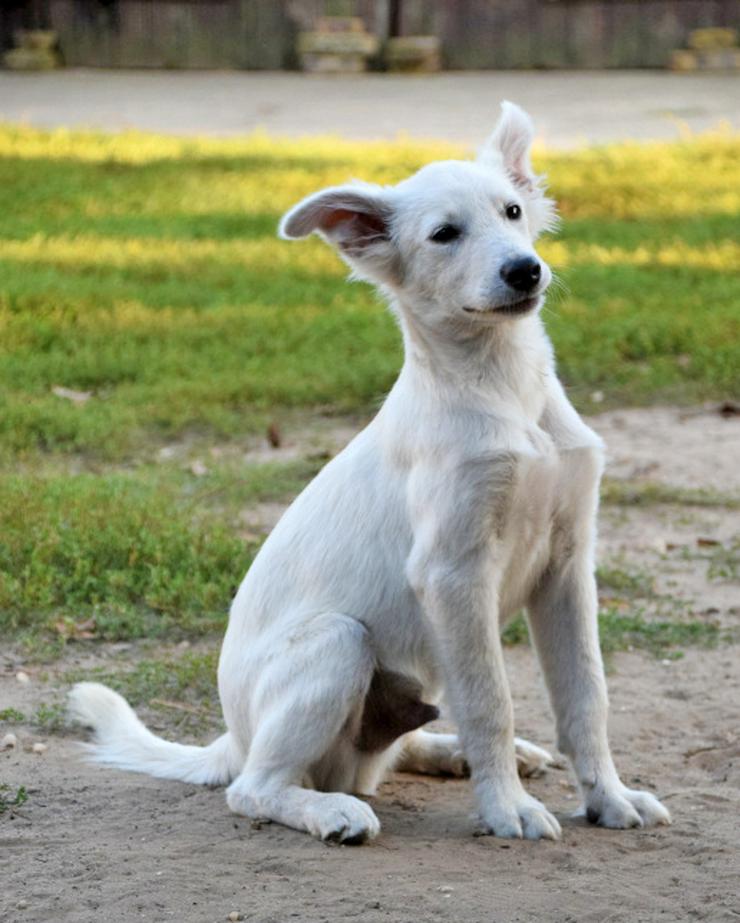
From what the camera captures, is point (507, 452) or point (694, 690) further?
point (694, 690)

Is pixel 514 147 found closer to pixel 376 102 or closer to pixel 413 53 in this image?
pixel 376 102

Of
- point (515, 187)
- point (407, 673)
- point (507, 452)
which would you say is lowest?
point (407, 673)

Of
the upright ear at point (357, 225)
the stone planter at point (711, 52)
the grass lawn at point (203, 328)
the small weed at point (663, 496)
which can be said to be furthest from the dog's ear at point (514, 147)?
the stone planter at point (711, 52)

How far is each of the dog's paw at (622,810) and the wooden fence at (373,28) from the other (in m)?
19.8

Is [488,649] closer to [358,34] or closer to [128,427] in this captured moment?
[128,427]

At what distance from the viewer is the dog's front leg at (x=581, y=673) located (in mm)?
4051

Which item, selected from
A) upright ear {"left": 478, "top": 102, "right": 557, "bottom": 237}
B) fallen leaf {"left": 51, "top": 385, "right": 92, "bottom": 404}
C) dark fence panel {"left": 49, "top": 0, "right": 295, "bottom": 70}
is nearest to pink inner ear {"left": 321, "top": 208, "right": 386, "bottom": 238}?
upright ear {"left": 478, "top": 102, "right": 557, "bottom": 237}

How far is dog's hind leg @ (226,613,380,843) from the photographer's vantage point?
398 cm

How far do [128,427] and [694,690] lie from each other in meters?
3.73

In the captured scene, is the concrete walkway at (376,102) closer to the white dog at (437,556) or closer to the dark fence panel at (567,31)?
the dark fence panel at (567,31)

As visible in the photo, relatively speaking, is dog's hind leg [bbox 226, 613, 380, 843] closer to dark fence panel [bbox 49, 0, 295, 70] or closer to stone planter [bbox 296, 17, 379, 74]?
stone planter [bbox 296, 17, 379, 74]

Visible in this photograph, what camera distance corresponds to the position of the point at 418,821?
414 cm

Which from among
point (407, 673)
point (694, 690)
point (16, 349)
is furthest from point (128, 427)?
point (407, 673)

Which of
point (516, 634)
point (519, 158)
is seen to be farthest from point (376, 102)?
point (519, 158)
